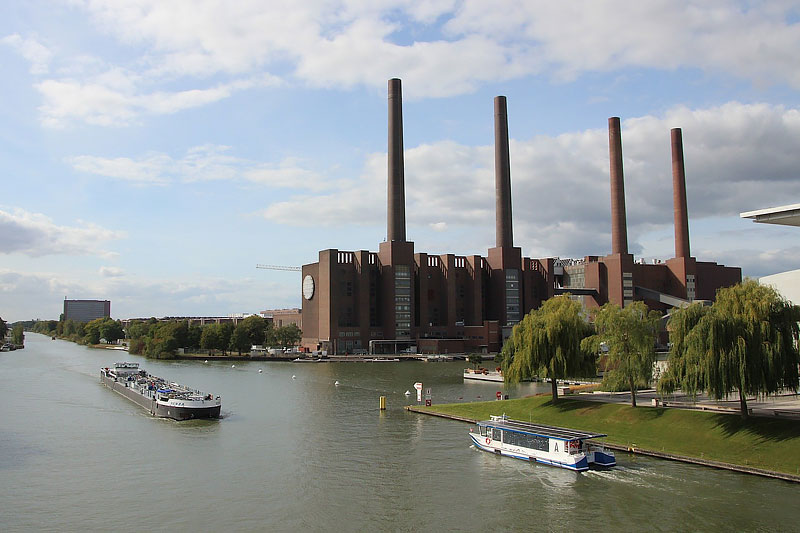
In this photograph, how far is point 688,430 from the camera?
1823 inches

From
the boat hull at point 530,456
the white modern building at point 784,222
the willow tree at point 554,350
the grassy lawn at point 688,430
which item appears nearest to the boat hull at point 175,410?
the boat hull at point 530,456

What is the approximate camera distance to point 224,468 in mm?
45938

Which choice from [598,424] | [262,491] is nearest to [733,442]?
[598,424]

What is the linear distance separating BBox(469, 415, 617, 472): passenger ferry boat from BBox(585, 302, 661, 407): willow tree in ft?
31.0

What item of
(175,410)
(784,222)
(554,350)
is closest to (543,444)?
(554,350)

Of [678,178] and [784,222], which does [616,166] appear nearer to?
[678,178]

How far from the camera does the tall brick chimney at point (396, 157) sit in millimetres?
185625

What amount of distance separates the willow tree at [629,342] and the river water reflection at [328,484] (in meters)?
10.9

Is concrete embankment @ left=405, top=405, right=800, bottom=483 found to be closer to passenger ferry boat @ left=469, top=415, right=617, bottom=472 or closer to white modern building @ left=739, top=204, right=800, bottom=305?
A: passenger ferry boat @ left=469, top=415, right=617, bottom=472

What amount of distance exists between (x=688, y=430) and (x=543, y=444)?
33.2 feet

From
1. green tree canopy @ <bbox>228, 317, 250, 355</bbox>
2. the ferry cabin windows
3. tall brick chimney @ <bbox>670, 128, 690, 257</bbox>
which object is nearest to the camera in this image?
the ferry cabin windows

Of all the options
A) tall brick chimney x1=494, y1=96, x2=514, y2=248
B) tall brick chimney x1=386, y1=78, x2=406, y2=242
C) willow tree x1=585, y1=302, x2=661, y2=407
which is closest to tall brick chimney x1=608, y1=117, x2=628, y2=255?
tall brick chimney x1=494, y1=96, x2=514, y2=248

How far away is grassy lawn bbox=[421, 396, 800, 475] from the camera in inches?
1603

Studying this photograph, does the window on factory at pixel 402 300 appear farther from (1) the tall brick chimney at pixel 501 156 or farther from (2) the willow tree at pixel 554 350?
(2) the willow tree at pixel 554 350
